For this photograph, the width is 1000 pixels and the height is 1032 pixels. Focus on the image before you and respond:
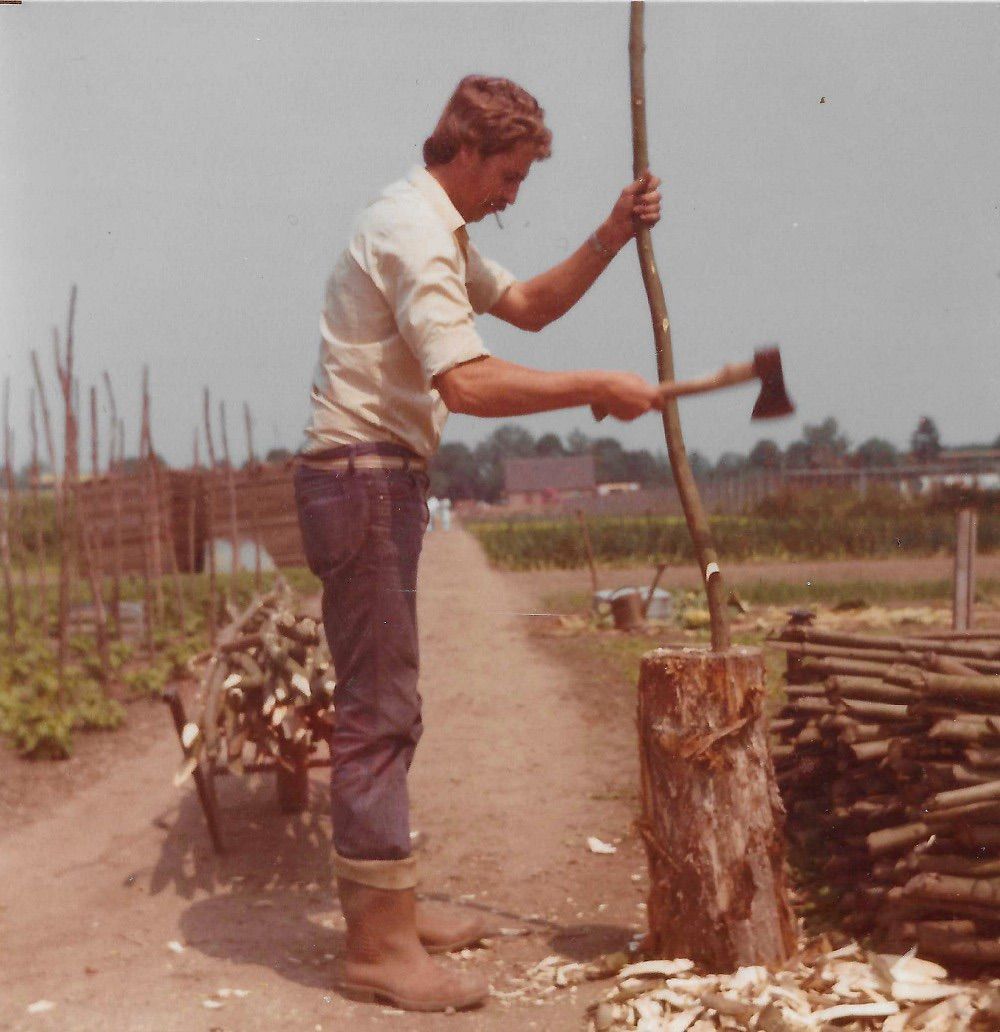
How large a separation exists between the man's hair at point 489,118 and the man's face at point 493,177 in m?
0.02

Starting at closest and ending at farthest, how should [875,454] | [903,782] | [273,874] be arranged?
[903,782]
[273,874]
[875,454]

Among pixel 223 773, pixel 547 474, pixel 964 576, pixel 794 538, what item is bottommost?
pixel 223 773

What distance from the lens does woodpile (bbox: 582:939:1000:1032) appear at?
110 inches

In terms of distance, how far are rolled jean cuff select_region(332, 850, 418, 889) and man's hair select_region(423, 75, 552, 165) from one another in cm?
182

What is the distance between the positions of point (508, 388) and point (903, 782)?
160cm

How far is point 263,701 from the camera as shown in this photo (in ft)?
15.3

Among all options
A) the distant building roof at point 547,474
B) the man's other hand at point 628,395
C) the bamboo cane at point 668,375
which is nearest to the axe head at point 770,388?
the man's other hand at point 628,395

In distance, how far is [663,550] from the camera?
24203mm

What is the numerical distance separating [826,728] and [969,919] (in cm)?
95

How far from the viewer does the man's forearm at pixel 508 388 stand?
9.16 ft

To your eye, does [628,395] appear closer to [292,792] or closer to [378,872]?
[378,872]

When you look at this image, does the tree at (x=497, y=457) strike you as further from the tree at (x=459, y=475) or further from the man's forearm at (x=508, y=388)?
the man's forearm at (x=508, y=388)

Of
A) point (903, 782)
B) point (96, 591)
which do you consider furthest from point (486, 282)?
point (96, 591)

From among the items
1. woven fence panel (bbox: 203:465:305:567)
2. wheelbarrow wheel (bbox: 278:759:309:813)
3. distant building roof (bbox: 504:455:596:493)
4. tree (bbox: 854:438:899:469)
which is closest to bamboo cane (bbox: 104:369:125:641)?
wheelbarrow wheel (bbox: 278:759:309:813)
